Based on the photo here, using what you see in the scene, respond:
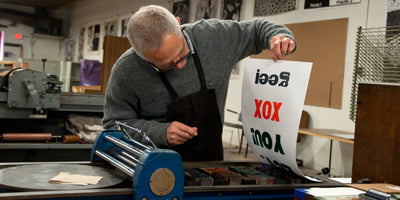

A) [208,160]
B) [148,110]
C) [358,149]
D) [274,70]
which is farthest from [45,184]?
[358,149]

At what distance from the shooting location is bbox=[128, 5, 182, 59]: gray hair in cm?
135

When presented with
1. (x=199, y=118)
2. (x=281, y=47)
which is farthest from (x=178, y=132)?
(x=281, y=47)

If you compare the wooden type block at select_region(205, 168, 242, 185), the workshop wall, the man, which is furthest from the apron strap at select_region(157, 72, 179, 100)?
the workshop wall

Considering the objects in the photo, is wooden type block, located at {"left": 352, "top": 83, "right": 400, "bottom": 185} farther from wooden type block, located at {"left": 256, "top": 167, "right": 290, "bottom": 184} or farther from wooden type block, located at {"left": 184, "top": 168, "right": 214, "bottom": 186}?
wooden type block, located at {"left": 184, "top": 168, "right": 214, "bottom": 186}

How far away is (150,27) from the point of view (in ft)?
4.43

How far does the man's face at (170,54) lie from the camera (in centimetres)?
141

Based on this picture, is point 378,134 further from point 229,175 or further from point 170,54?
point 170,54

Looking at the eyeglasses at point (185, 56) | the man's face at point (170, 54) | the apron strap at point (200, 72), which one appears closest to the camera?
the man's face at point (170, 54)

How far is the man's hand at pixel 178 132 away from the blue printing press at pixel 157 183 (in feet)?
0.39

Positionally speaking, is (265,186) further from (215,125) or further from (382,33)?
(382,33)

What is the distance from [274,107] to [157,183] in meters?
0.57

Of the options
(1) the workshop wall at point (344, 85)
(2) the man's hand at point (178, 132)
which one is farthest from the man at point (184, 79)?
(1) the workshop wall at point (344, 85)

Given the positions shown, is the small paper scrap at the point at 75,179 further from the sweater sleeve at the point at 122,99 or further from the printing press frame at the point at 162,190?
the sweater sleeve at the point at 122,99

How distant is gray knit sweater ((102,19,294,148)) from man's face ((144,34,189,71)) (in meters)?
0.08
